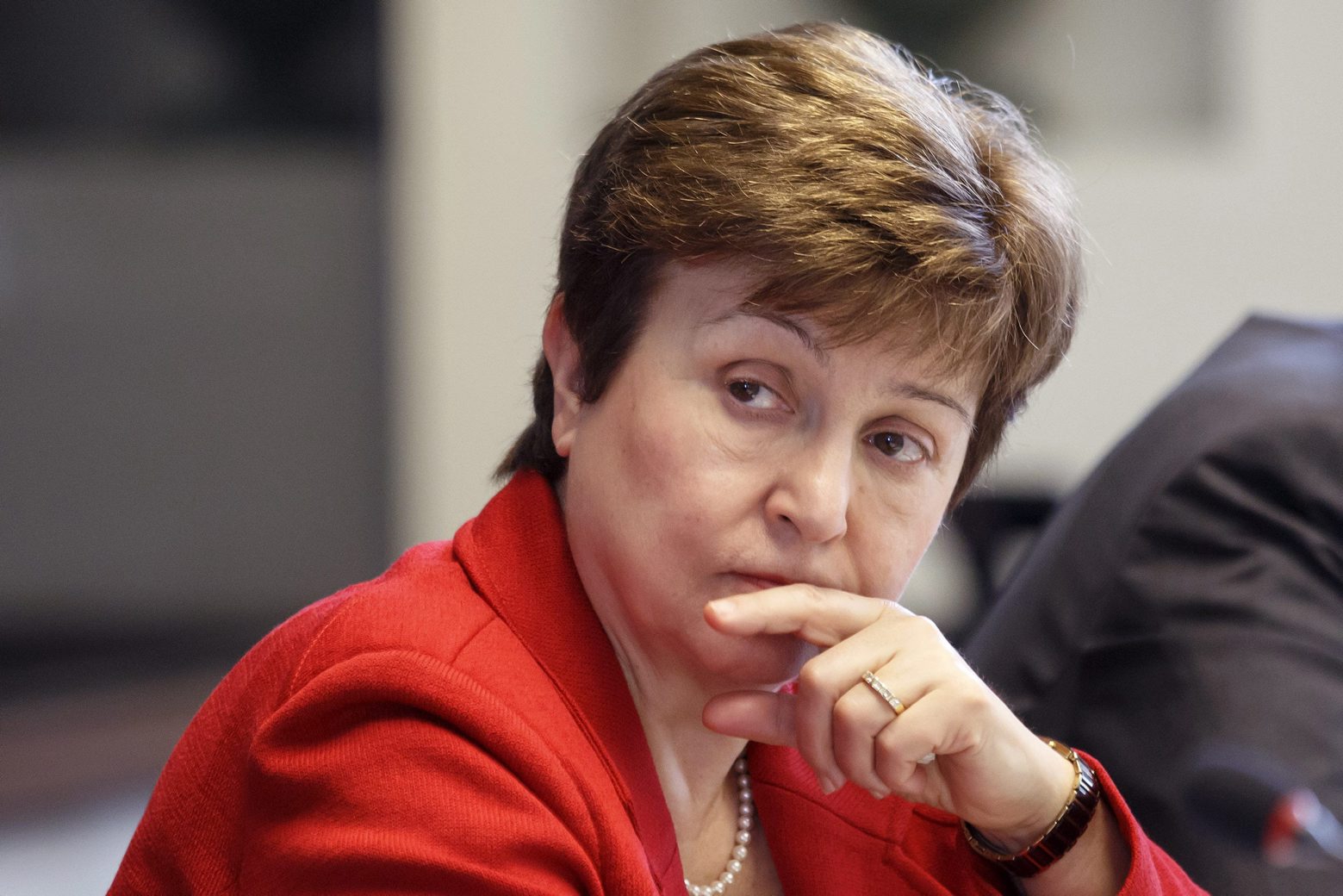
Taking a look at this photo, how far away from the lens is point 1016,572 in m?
1.81

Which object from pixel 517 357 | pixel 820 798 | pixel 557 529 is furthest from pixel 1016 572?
pixel 517 357

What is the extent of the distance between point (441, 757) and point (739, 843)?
46cm

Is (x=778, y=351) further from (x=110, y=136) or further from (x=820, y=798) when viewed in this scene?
(x=110, y=136)

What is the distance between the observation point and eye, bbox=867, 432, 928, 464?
3.64 feet

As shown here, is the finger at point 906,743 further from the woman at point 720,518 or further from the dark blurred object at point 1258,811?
the dark blurred object at point 1258,811

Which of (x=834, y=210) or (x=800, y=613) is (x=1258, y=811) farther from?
(x=834, y=210)

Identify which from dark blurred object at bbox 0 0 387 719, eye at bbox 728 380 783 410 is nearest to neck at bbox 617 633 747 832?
eye at bbox 728 380 783 410

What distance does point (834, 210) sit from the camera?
1.05 metres

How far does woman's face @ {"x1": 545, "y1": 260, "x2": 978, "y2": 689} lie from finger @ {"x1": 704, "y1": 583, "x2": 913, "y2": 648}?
0.02m

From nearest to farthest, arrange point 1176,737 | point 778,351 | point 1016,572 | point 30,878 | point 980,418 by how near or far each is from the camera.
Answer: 1. point 778,351
2. point 980,418
3. point 1176,737
4. point 1016,572
5. point 30,878

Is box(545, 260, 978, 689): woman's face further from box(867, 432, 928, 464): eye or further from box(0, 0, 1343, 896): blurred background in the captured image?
box(0, 0, 1343, 896): blurred background

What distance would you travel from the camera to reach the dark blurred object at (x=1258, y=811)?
0.79 metres

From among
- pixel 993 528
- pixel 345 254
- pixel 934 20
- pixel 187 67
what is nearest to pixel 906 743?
pixel 993 528

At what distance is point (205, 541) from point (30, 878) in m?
2.11
